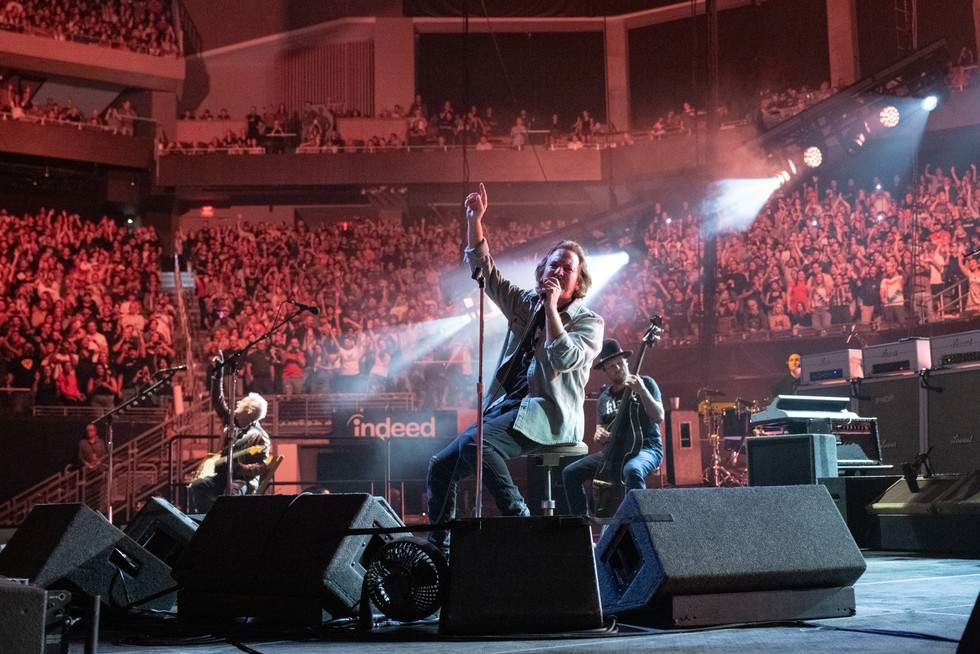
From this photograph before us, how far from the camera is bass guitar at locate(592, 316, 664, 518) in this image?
6.22 metres

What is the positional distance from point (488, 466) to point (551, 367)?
0.47 metres

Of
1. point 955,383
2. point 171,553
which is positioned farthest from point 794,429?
point 171,553

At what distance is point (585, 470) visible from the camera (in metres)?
6.42

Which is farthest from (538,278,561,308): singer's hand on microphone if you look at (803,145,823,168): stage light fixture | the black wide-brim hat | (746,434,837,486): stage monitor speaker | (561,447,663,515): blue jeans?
(803,145,823,168): stage light fixture

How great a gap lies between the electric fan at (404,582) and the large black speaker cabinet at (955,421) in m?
4.63

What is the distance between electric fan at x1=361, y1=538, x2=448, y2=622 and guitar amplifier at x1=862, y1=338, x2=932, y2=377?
5.17 meters

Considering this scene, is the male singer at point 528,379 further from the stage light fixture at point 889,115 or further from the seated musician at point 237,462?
the stage light fixture at point 889,115

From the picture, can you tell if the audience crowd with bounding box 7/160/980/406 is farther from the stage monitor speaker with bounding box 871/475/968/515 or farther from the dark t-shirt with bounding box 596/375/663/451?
the dark t-shirt with bounding box 596/375/663/451

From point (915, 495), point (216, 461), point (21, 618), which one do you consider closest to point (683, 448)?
point (915, 495)

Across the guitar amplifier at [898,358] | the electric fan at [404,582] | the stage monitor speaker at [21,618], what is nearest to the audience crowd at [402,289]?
the guitar amplifier at [898,358]

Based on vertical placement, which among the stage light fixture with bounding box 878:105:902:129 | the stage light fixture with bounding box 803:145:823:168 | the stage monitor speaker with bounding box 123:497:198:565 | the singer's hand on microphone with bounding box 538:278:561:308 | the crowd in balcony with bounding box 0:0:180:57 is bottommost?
the stage monitor speaker with bounding box 123:497:198:565

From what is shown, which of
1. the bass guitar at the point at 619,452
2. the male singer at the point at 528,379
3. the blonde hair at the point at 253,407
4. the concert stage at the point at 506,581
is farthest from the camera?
the blonde hair at the point at 253,407

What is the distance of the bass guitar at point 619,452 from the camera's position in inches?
245

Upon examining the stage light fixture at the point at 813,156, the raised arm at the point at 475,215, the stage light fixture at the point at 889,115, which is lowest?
the raised arm at the point at 475,215
